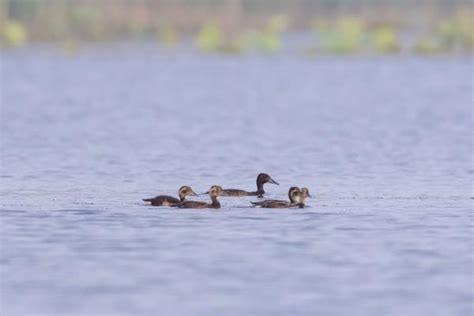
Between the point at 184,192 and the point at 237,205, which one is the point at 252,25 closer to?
the point at 237,205

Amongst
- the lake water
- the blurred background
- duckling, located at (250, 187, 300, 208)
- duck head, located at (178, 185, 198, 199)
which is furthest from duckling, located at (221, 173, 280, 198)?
the blurred background

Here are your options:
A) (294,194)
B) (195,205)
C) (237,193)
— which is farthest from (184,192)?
(294,194)

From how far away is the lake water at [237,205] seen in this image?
13.8 metres

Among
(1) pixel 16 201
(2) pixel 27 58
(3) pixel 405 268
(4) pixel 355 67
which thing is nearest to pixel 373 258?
(3) pixel 405 268

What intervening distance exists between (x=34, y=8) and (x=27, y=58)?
26.2 feet

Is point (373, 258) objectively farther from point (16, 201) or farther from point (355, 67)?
point (355, 67)

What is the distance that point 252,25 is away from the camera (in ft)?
249

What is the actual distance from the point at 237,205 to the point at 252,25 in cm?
5655

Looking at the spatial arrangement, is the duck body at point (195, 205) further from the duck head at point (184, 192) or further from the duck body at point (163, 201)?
the duck head at point (184, 192)

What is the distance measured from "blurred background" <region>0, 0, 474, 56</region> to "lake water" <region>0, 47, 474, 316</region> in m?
16.5

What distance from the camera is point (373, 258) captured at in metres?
15.6

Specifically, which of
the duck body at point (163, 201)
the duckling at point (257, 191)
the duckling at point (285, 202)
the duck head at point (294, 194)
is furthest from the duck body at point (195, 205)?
the duckling at point (257, 191)

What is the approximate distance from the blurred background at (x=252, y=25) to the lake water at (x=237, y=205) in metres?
16.5

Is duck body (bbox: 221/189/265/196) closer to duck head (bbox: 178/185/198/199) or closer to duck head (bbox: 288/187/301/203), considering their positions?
duck head (bbox: 178/185/198/199)
